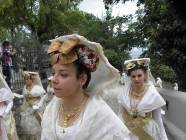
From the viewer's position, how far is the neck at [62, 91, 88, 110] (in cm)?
436

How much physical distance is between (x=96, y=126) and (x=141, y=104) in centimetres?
425

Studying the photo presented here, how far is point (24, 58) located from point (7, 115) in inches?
358

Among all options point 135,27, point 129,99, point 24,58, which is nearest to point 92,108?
Answer: point 129,99

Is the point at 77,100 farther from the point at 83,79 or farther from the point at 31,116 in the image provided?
the point at 31,116

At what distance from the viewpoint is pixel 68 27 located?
34.1 metres

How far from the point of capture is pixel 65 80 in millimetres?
4223

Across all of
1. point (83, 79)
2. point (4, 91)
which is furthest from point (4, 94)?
point (83, 79)

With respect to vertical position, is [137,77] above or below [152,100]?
above

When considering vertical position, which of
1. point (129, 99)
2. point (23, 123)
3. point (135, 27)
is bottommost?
point (23, 123)

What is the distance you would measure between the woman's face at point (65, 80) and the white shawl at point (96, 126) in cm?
20

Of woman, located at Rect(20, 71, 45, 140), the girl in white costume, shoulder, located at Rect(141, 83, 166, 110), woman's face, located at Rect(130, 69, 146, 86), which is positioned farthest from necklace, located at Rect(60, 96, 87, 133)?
woman, located at Rect(20, 71, 45, 140)

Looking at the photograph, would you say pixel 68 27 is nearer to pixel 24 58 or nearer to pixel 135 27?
pixel 135 27

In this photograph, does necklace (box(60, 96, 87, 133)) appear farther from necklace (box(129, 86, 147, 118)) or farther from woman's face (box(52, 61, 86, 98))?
necklace (box(129, 86, 147, 118))

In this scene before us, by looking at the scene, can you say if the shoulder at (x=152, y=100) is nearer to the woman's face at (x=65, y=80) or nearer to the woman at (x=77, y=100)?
the woman at (x=77, y=100)
